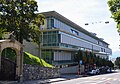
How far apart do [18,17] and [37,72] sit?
28.0 feet

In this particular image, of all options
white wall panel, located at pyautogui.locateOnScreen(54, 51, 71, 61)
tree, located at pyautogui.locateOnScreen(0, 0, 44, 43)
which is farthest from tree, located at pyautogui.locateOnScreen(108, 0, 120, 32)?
white wall panel, located at pyautogui.locateOnScreen(54, 51, 71, 61)

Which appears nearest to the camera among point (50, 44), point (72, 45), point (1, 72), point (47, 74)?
point (1, 72)

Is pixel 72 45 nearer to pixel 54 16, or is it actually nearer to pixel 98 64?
pixel 54 16

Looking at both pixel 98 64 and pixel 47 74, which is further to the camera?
pixel 98 64

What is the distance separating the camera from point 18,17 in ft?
125

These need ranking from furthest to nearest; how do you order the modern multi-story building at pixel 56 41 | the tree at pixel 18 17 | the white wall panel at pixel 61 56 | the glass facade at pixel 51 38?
the white wall panel at pixel 61 56 → the modern multi-story building at pixel 56 41 → the glass facade at pixel 51 38 → the tree at pixel 18 17

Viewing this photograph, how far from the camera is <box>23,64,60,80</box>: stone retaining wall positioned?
1250 inches

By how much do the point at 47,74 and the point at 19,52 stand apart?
376 inches

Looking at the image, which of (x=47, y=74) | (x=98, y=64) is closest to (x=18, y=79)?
(x=47, y=74)

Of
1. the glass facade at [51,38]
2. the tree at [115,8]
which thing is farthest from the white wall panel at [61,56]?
the tree at [115,8]

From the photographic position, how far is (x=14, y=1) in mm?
38250

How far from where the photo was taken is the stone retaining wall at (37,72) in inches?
1250

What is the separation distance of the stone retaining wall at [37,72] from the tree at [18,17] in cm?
549

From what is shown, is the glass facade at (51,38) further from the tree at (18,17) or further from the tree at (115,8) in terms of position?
the tree at (115,8)
